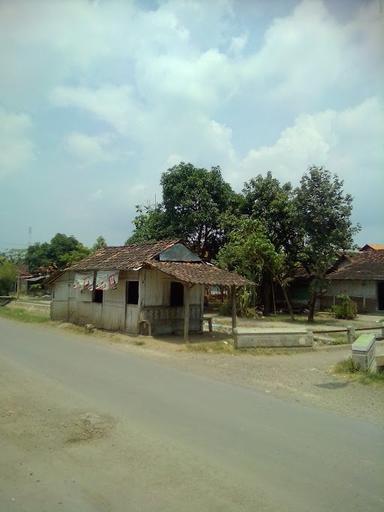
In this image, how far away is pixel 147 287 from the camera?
18812 millimetres

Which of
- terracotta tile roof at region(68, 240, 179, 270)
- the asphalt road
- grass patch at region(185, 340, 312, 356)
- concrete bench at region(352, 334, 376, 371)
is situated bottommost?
the asphalt road

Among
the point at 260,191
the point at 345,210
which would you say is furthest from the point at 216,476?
the point at 260,191

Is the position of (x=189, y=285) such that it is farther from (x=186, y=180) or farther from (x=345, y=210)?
(x=186, y=180)

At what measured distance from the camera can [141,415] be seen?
23.8ft

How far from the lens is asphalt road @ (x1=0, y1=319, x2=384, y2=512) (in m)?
4.46

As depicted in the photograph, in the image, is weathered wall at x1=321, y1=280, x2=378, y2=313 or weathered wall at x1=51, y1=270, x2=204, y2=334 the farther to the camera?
weathered wall at x1=321, y1=280, x2=378, y2=313

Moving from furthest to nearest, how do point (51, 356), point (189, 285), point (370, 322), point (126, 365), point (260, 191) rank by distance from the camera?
point (260, 191) → point (370, 322) → point (189, 285) → point (51, 356) → point (126, 365)

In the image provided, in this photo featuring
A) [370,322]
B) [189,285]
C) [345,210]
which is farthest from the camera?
[370,322]

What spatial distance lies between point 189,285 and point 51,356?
5533 mm

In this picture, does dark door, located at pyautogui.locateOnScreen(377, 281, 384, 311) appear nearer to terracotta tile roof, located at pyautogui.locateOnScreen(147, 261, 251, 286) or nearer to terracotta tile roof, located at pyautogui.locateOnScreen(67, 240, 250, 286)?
terracotta tile roof, located at pyautogui.locateOnScreen(67, 240, 250, 286)

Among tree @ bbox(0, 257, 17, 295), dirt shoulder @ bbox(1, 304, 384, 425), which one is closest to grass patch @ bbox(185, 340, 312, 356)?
dirt shoulder @ bbox(1, 304, 384, 425)

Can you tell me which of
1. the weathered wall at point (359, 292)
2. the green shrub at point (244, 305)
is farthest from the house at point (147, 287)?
the weathered wall at point (359, 292)

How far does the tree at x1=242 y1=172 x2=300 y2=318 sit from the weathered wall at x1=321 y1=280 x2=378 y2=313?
3801 mm

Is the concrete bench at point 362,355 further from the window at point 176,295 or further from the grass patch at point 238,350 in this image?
the window at point 176,295
